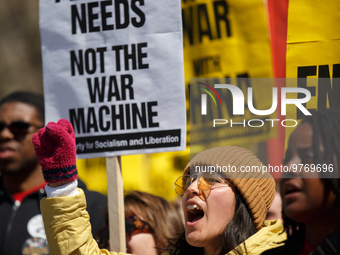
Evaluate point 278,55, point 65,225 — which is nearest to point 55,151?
point 65,225

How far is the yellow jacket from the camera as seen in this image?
1882 millimetres

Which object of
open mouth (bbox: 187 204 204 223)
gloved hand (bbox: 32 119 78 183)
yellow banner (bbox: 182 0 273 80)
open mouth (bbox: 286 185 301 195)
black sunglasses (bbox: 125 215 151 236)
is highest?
yellow banner (bbox: 182 0 273 80)

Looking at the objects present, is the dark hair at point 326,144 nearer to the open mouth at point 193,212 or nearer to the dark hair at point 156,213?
the open mouth at point 193,212

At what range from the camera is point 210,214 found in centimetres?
199

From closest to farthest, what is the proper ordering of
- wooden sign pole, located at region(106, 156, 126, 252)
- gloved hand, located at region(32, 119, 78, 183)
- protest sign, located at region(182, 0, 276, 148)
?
gloved hand, located at region(32, 119, 78, 183) → wooden sign pole, located at region(106, 156, 126, 252) → protest sign, located at region(182, 0, 276, 148)

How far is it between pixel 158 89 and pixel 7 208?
5.49 ft

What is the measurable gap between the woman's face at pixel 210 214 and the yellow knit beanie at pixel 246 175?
0.21 ft

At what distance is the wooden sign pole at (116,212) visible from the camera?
234cm

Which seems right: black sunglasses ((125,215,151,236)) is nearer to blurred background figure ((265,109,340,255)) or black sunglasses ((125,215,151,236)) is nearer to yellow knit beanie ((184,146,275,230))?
yellow knit beanie ((184,146,275,230))

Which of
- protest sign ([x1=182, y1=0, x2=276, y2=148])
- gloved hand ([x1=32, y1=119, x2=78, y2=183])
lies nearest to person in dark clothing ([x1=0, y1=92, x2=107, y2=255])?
gloved hand ([x1=32, y1=119, x2=78, y2=183])

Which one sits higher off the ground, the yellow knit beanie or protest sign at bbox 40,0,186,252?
protest sign at bbox 40,0,186,252

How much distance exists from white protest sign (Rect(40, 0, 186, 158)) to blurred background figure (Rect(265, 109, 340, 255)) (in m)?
0.78

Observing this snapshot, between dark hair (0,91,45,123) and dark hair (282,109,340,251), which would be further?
dark hair (0,91,45,123)

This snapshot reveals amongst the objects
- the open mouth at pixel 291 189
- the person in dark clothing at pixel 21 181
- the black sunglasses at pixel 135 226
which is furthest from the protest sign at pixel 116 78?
the open mouth at pixel 291 189
